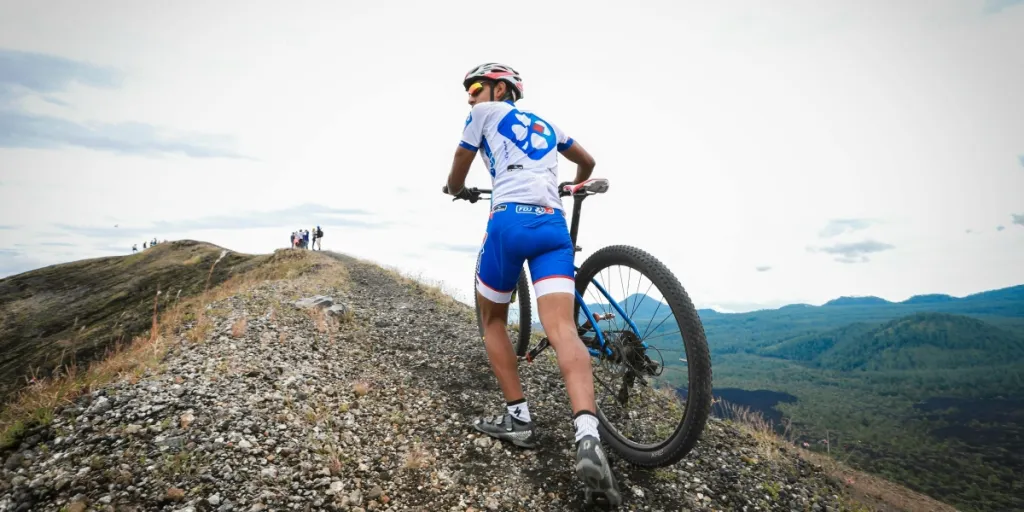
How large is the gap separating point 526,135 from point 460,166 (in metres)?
0.72

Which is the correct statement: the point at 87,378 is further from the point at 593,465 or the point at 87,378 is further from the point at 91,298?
the point at 91,298

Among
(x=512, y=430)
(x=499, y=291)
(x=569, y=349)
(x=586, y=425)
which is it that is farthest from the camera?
(x=512, y=430)

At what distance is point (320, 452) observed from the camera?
352 cm

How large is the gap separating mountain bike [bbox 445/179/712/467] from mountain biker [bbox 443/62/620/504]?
0.47m

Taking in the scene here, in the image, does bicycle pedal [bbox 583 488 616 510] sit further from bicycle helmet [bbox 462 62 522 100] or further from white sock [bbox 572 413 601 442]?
bicycle helmet [bbox 462 62 522 100]

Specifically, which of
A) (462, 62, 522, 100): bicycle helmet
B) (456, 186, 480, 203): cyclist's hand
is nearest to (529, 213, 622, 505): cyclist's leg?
(462, 62, 522, 100): bicycle helmet

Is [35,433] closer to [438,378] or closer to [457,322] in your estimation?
[438,378]

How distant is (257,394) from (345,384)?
972 mm

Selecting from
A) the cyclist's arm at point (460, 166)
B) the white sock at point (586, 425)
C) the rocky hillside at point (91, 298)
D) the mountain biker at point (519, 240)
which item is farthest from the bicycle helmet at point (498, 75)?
the rocky hillside at point (91, 298)

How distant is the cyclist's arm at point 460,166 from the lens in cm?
376

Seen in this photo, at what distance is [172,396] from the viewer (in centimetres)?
395

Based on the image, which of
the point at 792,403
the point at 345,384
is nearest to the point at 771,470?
the point at 345,384

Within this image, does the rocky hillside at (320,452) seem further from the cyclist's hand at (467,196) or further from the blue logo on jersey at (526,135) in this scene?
the blue logo on jersey at (526,135)

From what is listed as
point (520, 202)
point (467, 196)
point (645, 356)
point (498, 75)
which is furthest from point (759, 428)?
point (498, 75)
